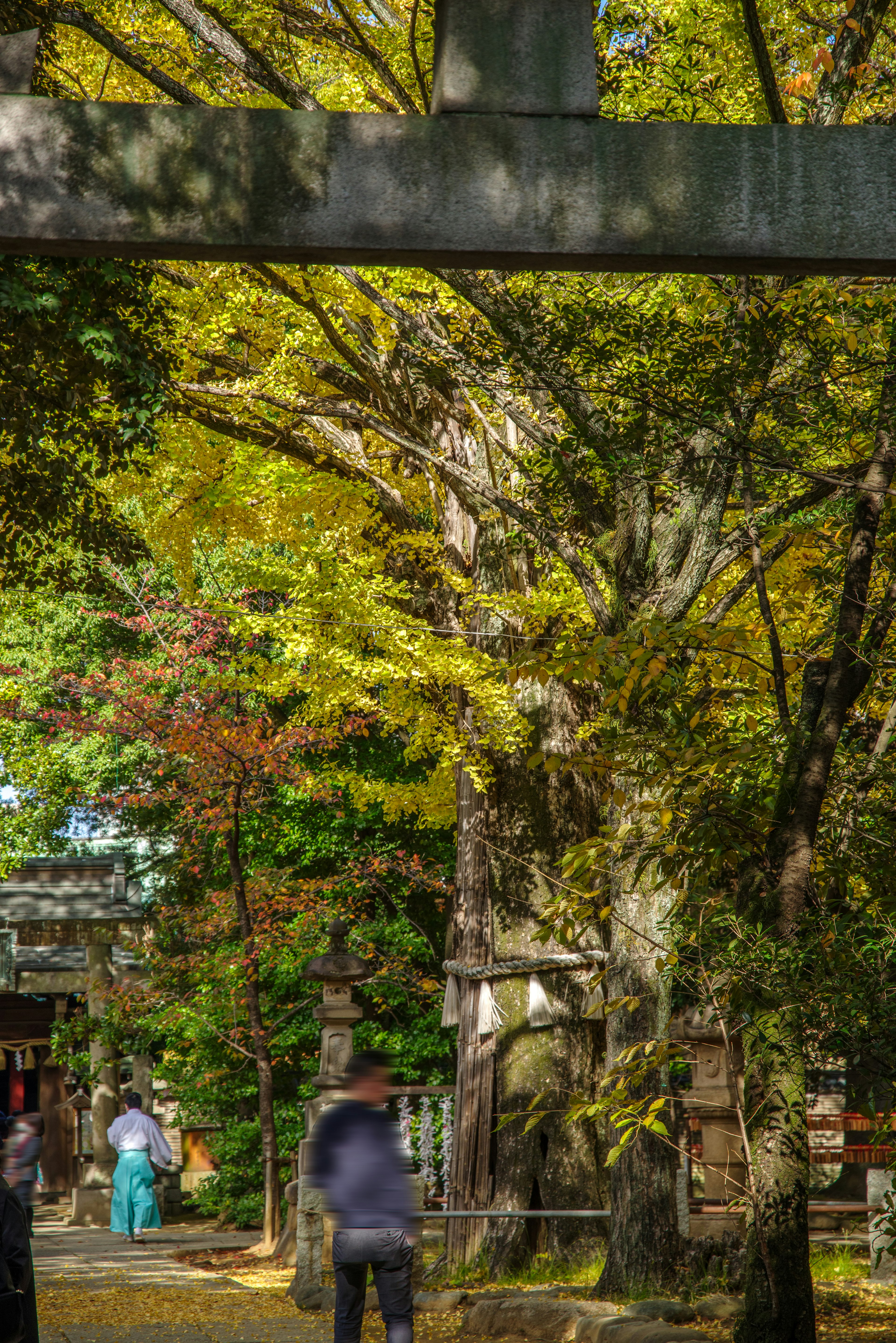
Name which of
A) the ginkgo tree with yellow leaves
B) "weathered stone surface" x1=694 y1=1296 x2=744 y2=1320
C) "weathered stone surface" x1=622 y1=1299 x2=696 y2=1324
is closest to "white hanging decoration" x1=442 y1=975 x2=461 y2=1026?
the ginkgo tree with yellow leaves

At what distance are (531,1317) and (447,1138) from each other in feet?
14.0

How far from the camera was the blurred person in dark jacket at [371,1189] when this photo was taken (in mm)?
4633

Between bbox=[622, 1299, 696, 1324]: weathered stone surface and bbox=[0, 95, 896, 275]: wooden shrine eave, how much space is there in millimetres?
5407

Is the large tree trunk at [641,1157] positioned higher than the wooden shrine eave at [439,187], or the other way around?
the wooden shrine eave at [439,187]

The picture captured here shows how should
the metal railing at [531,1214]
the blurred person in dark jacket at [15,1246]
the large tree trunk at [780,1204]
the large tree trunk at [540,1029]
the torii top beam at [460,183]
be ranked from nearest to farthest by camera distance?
the torii top beam at [460,183], the large tree trunk at [780,1204], the blurred person in dark jacket at [15,1246], the metal railing at [531,1214], the large tree trunk at [540,1029]

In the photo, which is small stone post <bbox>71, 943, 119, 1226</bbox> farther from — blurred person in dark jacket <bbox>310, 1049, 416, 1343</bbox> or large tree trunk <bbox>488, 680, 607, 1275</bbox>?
blurred person in dark jacket <bbox>310, 1049, 416, 1343</bbox>

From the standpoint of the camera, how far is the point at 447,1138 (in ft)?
36.1

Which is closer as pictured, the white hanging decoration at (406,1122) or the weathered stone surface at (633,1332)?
the weathered stone surface at (633,1332)

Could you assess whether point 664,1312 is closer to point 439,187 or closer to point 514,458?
point 514,458

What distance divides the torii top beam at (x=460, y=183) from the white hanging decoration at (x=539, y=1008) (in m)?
7.88

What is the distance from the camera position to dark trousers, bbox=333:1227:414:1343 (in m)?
4.67

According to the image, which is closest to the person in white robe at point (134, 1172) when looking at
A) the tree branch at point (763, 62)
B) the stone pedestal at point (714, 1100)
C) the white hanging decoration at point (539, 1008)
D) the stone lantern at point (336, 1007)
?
the stone lantern at point (336, 1007)

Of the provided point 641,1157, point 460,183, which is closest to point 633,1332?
point 641,1157

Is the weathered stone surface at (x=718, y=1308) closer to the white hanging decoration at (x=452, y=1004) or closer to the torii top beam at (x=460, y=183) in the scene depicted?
the white hanging decoration at (x=452, y=1004)
